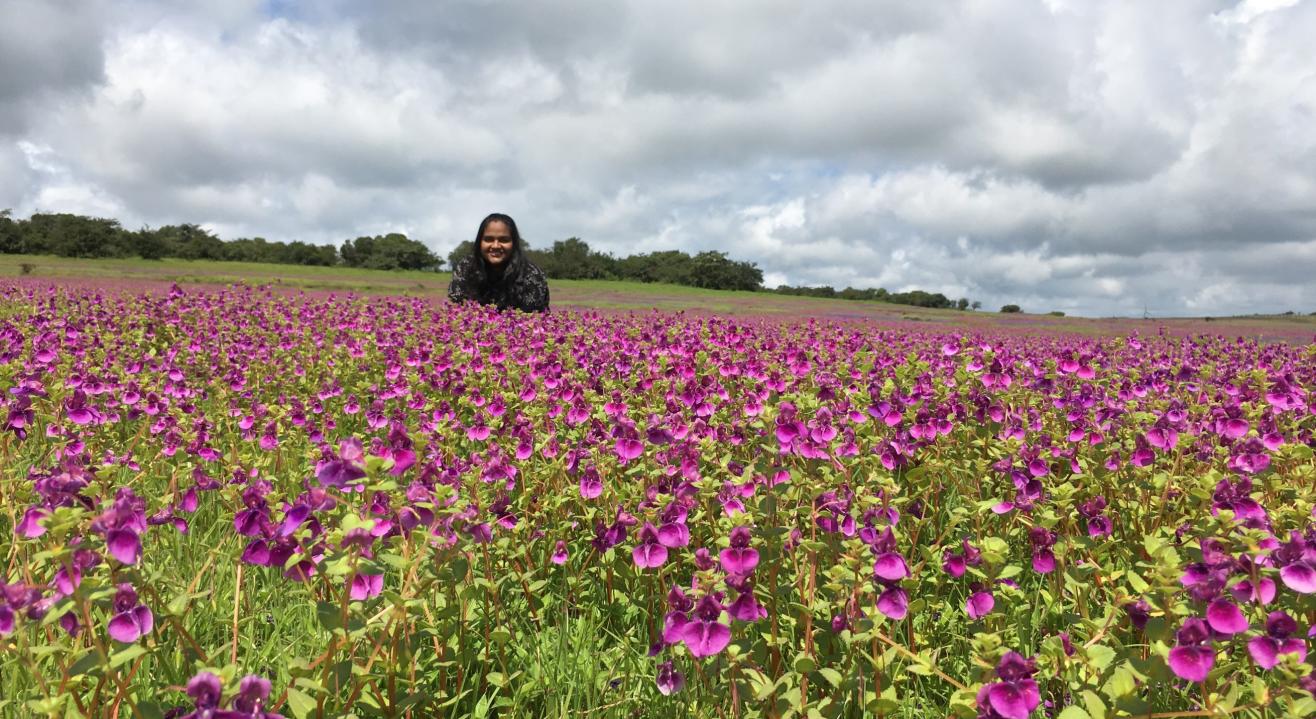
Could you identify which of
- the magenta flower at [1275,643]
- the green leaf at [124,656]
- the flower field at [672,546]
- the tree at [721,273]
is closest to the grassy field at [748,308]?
the flower field at [672,546]

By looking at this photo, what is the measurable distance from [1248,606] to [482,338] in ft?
20.0

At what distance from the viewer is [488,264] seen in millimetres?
12328

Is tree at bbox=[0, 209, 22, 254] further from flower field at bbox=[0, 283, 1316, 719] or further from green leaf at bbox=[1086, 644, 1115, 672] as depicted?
green leaf at bbox=[1086, 644, 1115, 672]

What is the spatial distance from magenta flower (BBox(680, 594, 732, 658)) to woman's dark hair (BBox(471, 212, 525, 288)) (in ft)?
35.5

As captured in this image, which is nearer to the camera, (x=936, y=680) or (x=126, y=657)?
(x=126, y=657)

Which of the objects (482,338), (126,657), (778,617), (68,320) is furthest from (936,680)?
(68,320)

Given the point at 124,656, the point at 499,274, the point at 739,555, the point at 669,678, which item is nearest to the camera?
the point at 124,656

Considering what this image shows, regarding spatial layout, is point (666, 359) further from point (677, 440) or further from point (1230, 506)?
point (1230, 506)

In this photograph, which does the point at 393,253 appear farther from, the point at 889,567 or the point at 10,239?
the point at 889,567

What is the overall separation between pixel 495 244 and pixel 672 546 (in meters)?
10.6

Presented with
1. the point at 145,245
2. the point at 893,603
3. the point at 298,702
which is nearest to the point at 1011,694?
the point at 893,603

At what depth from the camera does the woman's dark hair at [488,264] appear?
12188 millimetres

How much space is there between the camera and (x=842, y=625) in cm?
207

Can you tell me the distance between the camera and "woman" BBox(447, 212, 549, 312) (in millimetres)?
12070
